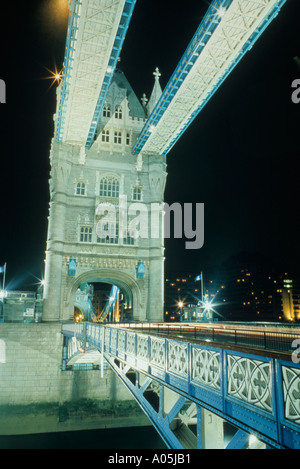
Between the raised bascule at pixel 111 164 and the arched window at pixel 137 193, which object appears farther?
the arched window at pixel 137 193

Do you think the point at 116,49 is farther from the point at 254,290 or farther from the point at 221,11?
the point at 254,290

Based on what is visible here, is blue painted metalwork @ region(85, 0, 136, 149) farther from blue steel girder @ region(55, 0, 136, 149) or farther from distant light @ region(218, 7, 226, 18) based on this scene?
distant light @ region(218, 7, 226, 18)

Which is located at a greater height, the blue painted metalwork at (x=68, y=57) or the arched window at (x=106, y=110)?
the arched window at (x=106, y=110)

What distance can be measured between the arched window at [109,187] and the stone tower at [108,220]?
0.11 m

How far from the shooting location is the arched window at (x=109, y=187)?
40.1 m

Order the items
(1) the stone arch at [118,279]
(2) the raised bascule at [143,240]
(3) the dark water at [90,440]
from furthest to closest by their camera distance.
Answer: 1. (1) the stone arch at [118,279]
2. (3) the dark water at [90,440]
3. (2) the raised bascule at [143,240]

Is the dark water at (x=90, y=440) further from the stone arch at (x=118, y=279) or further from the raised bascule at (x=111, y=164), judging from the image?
the stone arch at (x=118, y=279)

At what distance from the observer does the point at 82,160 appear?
39.1m

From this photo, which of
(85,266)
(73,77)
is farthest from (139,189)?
(73,77)

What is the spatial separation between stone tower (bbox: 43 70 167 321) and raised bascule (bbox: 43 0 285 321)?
0.11 meters

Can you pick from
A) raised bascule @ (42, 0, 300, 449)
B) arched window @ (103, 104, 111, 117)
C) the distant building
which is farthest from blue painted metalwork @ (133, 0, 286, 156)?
the distant building

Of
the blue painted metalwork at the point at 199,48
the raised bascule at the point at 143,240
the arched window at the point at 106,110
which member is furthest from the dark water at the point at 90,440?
the arched window at the point at 106,110

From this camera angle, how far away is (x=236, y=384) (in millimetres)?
6301

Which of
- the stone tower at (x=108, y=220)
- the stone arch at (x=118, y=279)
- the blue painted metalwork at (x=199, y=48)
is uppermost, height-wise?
the blue painted metalwork at (x=199, y=48)
